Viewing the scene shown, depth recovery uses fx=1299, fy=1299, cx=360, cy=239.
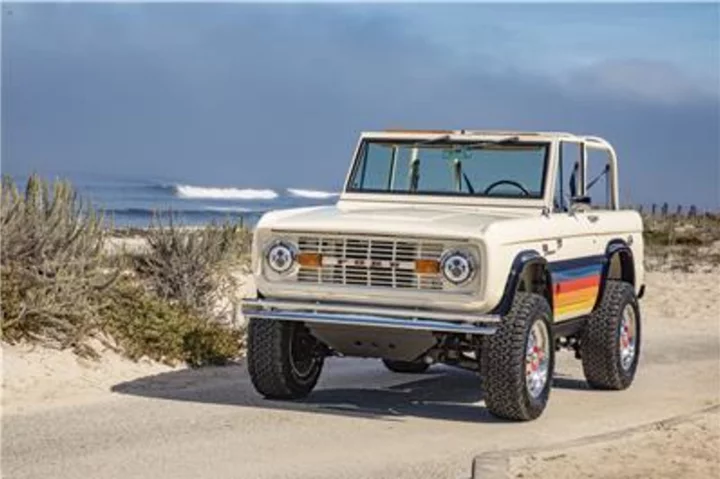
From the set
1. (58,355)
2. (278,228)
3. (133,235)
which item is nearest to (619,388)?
(278,228)

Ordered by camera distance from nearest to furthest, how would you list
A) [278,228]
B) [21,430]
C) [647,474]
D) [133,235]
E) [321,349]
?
1. [647,474]
2. [21,430]
3. [278,228]
4. [321,349]
5. [133,235]

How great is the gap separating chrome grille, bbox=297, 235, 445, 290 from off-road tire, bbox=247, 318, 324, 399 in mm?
679

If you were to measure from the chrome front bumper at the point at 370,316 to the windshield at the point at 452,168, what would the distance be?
1914 mm

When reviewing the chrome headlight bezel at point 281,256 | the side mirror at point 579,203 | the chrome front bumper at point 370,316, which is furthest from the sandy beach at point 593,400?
the side mirror at point 579,203

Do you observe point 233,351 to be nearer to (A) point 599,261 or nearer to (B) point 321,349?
(B) point 321,349

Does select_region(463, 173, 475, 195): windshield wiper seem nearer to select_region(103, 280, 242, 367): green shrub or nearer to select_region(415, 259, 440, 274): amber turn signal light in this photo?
select_region(415, 259, 440, 274): amber turn signal light

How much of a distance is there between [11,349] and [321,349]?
273 centimetres

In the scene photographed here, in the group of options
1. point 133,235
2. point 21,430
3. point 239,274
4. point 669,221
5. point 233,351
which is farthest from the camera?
point 669,221

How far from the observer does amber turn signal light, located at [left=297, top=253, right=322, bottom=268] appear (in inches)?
394

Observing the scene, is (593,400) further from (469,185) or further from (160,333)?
(160,333)

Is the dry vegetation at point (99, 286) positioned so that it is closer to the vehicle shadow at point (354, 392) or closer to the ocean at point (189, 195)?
the vehicle shadow at point (354, 392)

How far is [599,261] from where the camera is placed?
11.8 m

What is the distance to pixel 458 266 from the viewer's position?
9.57 metres

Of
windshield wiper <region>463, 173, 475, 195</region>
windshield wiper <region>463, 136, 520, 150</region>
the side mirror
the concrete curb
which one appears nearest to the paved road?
the concrete curb
